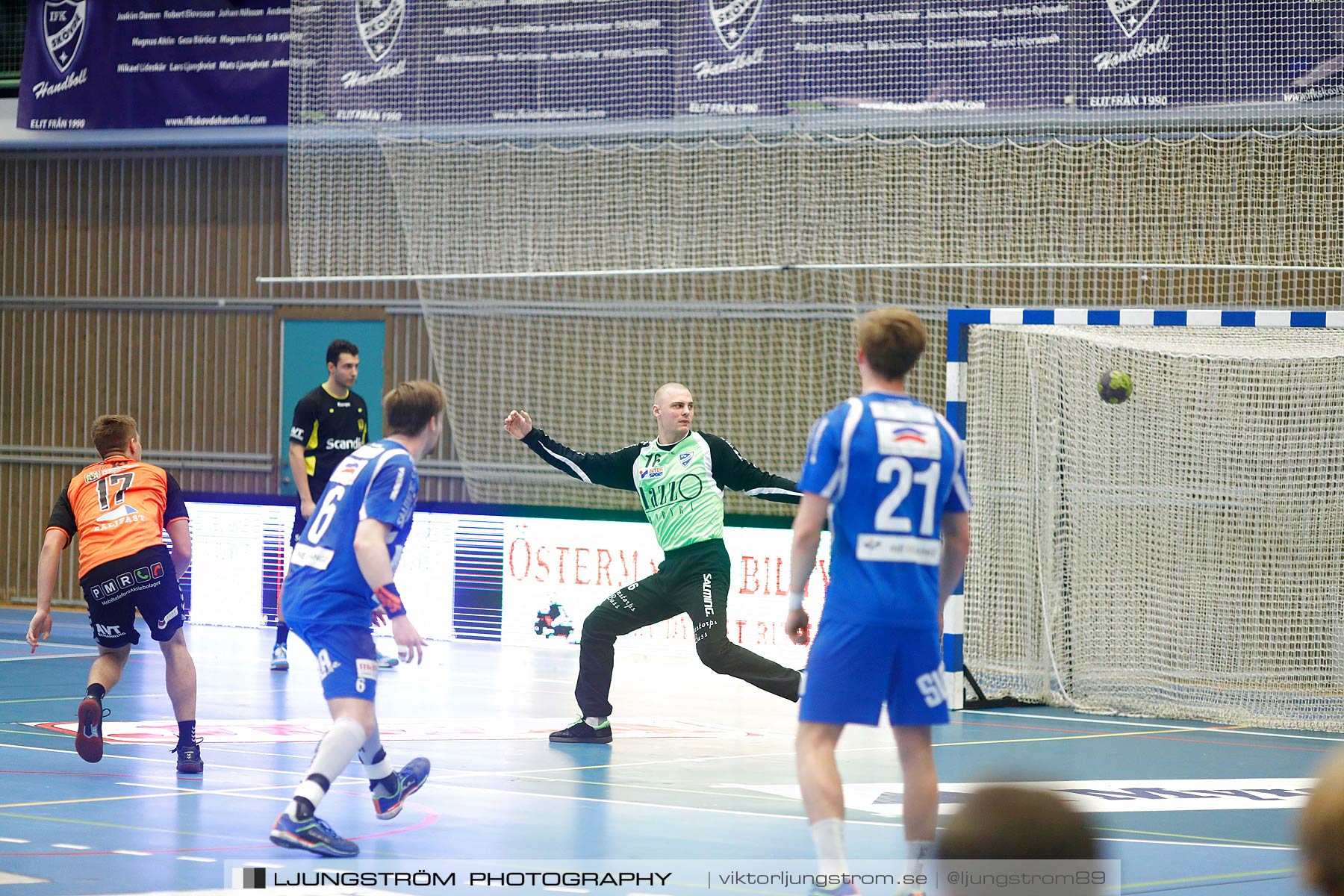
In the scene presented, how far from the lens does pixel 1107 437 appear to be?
478 inches

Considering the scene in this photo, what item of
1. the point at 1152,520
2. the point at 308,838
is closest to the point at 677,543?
the point at 308,838

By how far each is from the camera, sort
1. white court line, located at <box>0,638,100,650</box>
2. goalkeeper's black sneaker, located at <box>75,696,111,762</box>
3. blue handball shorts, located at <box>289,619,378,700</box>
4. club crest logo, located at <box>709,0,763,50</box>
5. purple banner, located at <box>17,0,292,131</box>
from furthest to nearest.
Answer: purple banner, located at <box>17,0,292,131</box>
white court line, located at <box>0,638,100,650</box>
club crest logo, located at <box>709,0,763,50</box>
goalkeeper's black sneaker, located at <box>75,696,111,762</box>
blue handball shorts, located at <box>289,619,378,700</box>

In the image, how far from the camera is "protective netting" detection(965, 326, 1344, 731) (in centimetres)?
1177

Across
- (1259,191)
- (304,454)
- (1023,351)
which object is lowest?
(304,454)

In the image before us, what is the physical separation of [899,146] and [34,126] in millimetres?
10647

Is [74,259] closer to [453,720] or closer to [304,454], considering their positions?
[304,454]

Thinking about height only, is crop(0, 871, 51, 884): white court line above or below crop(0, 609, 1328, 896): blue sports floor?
above

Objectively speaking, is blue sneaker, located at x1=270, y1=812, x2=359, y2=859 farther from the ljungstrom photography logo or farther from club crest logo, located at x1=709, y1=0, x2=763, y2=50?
club crest logo, located at x1=709, y1=0, x2=763, y2=50

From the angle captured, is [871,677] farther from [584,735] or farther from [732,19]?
[732,19]

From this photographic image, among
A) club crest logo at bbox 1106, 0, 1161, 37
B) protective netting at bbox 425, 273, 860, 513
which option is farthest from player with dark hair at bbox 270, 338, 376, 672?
club crest logo at bbox 1106, 0, 1161, 37

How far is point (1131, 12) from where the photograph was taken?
1243 cm

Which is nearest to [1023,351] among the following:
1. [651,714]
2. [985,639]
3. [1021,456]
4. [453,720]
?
[1021,456]

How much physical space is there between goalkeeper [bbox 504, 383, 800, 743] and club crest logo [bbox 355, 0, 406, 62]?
681 centimetres

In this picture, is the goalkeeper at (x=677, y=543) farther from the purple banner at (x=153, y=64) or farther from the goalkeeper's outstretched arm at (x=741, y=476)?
the purple banner at (x=153, y=64)
